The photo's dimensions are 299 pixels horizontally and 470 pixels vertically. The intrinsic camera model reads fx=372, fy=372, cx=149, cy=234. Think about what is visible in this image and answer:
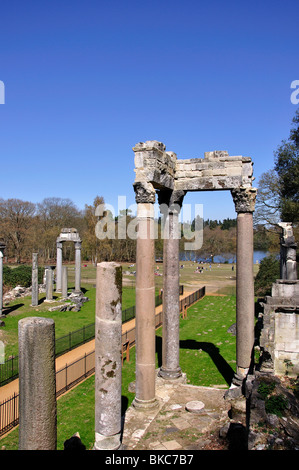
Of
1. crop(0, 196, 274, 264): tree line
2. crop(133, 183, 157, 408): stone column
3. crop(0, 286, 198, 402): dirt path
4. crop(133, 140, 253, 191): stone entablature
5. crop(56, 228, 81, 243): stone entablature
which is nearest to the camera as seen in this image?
crop(133, 183, 157, 408): stone column

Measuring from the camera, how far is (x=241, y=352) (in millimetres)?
11172

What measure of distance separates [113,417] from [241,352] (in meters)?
5.32

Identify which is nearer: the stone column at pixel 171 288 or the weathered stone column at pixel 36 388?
the weathered stone column at pixel 36 388

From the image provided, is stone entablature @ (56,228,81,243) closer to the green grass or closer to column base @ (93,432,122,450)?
the green grass

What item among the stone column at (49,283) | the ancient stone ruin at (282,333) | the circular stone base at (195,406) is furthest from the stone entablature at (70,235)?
the circular stone base at (195,406)

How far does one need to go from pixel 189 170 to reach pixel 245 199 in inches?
82.9

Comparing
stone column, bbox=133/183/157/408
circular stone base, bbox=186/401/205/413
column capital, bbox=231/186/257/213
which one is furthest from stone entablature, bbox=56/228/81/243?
circular stone base, bbox=186/401/205/413

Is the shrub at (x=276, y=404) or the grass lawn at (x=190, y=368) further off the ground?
the shrub at (x=276, y=404)

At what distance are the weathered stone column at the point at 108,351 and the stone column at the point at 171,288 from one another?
17.0 feet

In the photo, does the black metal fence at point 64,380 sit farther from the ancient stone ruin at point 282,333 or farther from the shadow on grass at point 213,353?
the ancient stone ruin at point 282,333

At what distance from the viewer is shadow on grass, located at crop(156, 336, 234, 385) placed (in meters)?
14.0

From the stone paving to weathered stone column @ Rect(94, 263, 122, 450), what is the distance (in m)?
1.56

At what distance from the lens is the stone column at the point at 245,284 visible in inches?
438
